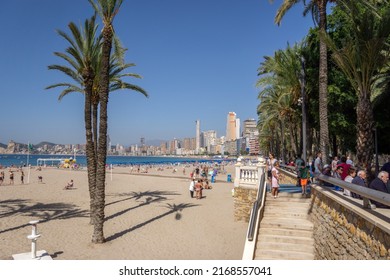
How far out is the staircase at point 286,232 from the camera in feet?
24.1

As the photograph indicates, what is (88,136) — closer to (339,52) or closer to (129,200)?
(129,200)

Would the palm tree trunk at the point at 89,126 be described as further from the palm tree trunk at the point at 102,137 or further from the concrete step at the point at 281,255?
the concrete step at the point at 281,255

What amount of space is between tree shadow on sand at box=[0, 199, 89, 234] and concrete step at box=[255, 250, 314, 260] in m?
10.3

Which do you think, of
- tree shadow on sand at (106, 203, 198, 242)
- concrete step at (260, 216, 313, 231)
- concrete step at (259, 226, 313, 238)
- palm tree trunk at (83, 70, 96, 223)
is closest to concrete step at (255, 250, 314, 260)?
concrete step at (259, 226, 313, 238)

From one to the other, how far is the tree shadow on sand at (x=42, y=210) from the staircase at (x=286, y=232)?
10.0 meters

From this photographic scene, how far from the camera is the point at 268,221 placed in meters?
8.84

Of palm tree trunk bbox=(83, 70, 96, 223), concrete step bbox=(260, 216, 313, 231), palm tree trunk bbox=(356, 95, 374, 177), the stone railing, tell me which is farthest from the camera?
palm tree trunk bbox=(83, 70, 96, 223)

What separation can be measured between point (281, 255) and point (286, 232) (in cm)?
110

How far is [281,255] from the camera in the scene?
732 cm

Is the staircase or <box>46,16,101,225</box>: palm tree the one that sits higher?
<box>46,16,101,225</box>: palm tree

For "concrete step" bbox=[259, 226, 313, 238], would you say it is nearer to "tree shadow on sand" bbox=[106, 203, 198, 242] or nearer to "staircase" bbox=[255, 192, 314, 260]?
"staircase" bbox=[255, 192, 314, 260]

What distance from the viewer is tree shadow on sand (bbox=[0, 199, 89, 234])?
47.6 feet
